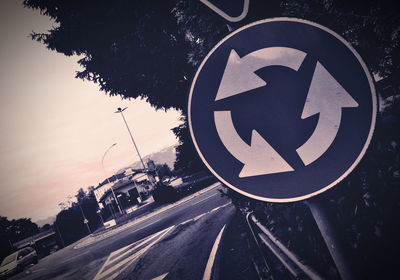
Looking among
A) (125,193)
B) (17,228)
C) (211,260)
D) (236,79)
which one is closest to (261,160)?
(236,79)

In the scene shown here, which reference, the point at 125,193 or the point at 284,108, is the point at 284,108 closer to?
the point at 284,108

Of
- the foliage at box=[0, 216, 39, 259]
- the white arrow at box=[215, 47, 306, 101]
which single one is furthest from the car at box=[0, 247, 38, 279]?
the foliage at box=[0, 216, 39, 259]

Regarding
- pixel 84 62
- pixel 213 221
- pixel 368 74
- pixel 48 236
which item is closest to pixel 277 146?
pixel 368 74

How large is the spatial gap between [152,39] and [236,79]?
938 centimetres

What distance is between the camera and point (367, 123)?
0.72 meters

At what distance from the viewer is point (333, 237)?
782mm

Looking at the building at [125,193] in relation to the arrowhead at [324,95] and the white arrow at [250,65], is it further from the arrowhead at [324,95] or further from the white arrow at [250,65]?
the arrowhead at [324,95]

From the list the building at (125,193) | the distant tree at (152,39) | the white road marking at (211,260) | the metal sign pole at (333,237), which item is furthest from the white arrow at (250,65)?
the building at (125,193)

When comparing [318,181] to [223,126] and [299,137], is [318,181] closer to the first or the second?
[299,137]

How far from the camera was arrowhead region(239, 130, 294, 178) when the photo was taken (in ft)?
2.62

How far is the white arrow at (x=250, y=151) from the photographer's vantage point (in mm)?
802

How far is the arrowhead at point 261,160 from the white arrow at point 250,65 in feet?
0.55

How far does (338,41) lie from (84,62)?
12353mm

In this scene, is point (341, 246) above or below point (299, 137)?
below
